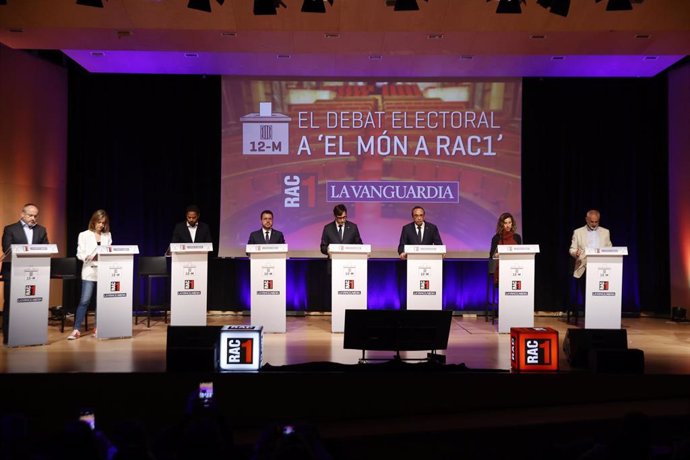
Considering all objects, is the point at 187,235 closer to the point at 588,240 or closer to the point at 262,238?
the point at 262,238

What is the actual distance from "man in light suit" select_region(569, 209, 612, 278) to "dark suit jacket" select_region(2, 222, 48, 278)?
263 inches

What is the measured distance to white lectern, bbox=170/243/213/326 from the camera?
7.72 meters

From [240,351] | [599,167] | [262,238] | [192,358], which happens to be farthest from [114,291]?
[599,167]

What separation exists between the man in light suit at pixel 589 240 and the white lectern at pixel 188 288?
4.76 meters

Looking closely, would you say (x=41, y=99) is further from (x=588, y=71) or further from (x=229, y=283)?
(x=588, y=71)

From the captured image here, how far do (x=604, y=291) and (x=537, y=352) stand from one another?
2940 millimetres

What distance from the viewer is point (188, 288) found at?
7746mm

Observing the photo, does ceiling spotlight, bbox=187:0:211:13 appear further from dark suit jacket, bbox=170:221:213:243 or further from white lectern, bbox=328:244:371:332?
Result: white lectern, bbox=328:244:371:332

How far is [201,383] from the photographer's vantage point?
4988mm

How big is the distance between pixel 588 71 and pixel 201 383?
7700 mm

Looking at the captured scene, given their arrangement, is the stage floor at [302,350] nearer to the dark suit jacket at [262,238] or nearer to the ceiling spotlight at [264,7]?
the dark suit jacket at [262,238]

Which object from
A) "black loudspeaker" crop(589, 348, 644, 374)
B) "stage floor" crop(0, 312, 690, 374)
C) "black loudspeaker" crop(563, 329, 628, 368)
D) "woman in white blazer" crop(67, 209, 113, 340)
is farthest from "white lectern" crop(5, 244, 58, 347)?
"black loudspeaker" crop(589, 348, 644, 374)

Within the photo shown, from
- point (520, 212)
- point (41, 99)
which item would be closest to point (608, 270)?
point (520, 212)

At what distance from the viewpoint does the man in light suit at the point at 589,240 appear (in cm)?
866
